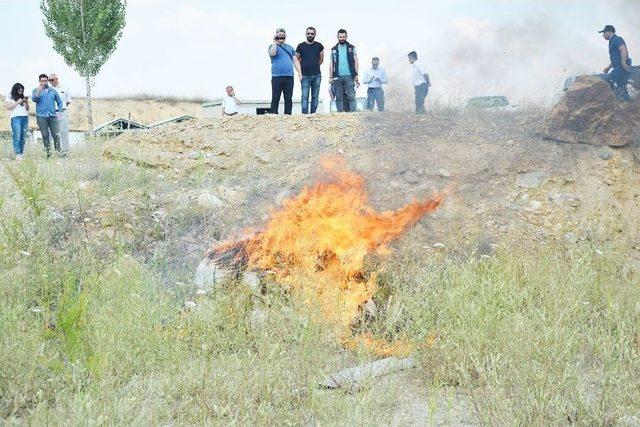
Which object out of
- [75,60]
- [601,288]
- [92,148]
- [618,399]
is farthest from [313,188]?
[75,60]

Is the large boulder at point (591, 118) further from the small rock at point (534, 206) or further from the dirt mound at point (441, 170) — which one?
the small rock at point (534, 206)

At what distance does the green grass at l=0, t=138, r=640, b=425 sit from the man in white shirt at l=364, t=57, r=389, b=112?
26.3 ft

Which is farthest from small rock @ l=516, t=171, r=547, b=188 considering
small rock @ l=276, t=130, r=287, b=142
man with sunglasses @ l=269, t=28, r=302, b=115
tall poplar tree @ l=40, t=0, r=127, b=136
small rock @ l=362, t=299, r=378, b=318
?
tall poplar tree @ l=40, t=0, r=127, b=136

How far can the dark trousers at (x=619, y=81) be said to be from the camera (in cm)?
1019

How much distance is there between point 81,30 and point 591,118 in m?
23.8

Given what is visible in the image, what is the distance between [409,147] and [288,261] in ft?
13.3

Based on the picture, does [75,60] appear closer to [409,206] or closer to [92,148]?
[92,148]

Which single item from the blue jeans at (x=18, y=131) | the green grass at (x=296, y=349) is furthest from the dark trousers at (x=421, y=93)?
the blue jeans at (x=18, y=131)

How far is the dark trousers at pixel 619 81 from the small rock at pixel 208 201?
21.5ft

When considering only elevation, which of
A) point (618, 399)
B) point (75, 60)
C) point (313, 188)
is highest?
point (75, 60)

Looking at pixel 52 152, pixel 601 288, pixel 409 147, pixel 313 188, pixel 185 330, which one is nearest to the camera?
pixel 185 330

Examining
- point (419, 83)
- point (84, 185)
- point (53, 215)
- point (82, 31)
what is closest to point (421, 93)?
point (419, 83)

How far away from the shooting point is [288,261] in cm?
575

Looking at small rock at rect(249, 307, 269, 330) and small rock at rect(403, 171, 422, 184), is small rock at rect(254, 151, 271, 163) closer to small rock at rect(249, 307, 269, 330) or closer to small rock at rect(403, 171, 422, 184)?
small rock at rect(403, 171, 422, 184)
